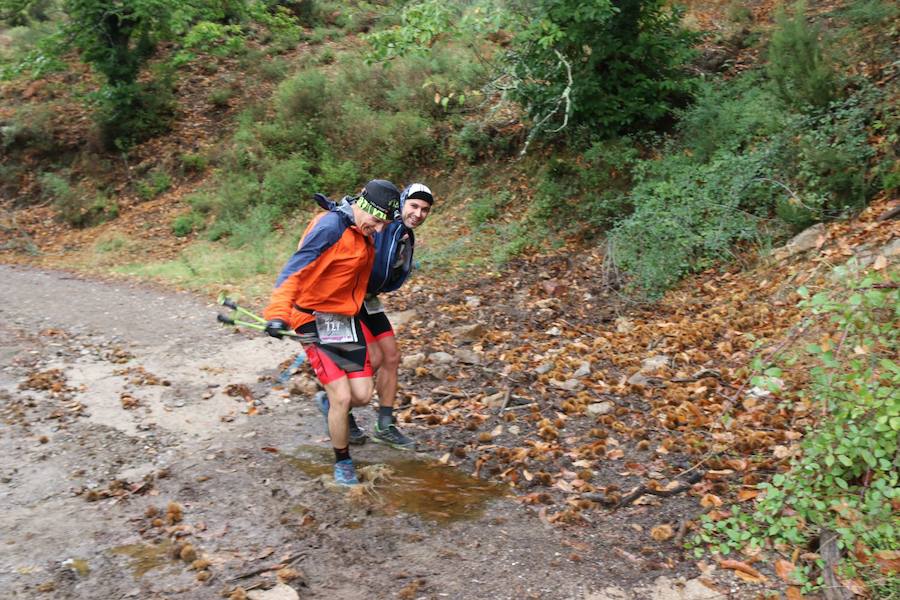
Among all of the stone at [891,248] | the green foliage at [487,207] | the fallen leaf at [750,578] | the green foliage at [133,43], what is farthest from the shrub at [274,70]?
the fallen leaf at [750,578]

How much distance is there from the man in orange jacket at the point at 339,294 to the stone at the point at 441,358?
2.43 metres

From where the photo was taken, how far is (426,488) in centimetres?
505

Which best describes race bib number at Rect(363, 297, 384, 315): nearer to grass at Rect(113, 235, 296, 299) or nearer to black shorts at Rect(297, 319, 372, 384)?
black shorts at Rect(297, 319, 372, 384)

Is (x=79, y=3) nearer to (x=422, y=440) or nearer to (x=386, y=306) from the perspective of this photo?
(x=386, y=306)

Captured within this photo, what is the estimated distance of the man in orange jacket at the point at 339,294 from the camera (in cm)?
467

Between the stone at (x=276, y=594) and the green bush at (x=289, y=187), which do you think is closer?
the stone at (x=276, y=594)

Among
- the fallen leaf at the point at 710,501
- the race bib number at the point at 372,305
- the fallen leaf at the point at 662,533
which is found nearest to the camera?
the fallen leaf at the point at 662,533

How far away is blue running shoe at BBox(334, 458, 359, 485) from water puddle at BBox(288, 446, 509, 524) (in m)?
0.18

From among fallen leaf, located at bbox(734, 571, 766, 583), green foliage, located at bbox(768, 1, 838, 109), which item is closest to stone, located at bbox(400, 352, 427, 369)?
fallen leaf, located at bbox(734, 571, 766, 583)

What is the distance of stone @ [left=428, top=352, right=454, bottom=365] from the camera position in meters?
7.42

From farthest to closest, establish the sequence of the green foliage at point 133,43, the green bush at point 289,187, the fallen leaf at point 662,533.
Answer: the green foliage at point 133,43 → the green bush at point 289,187 → the fallen leaf at point 662,533

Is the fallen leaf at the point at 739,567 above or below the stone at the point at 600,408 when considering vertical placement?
above

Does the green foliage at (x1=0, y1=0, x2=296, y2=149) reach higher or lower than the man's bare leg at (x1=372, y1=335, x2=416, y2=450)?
higher

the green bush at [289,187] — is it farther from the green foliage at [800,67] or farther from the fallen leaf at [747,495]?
the fallen leaf at [747,495]
